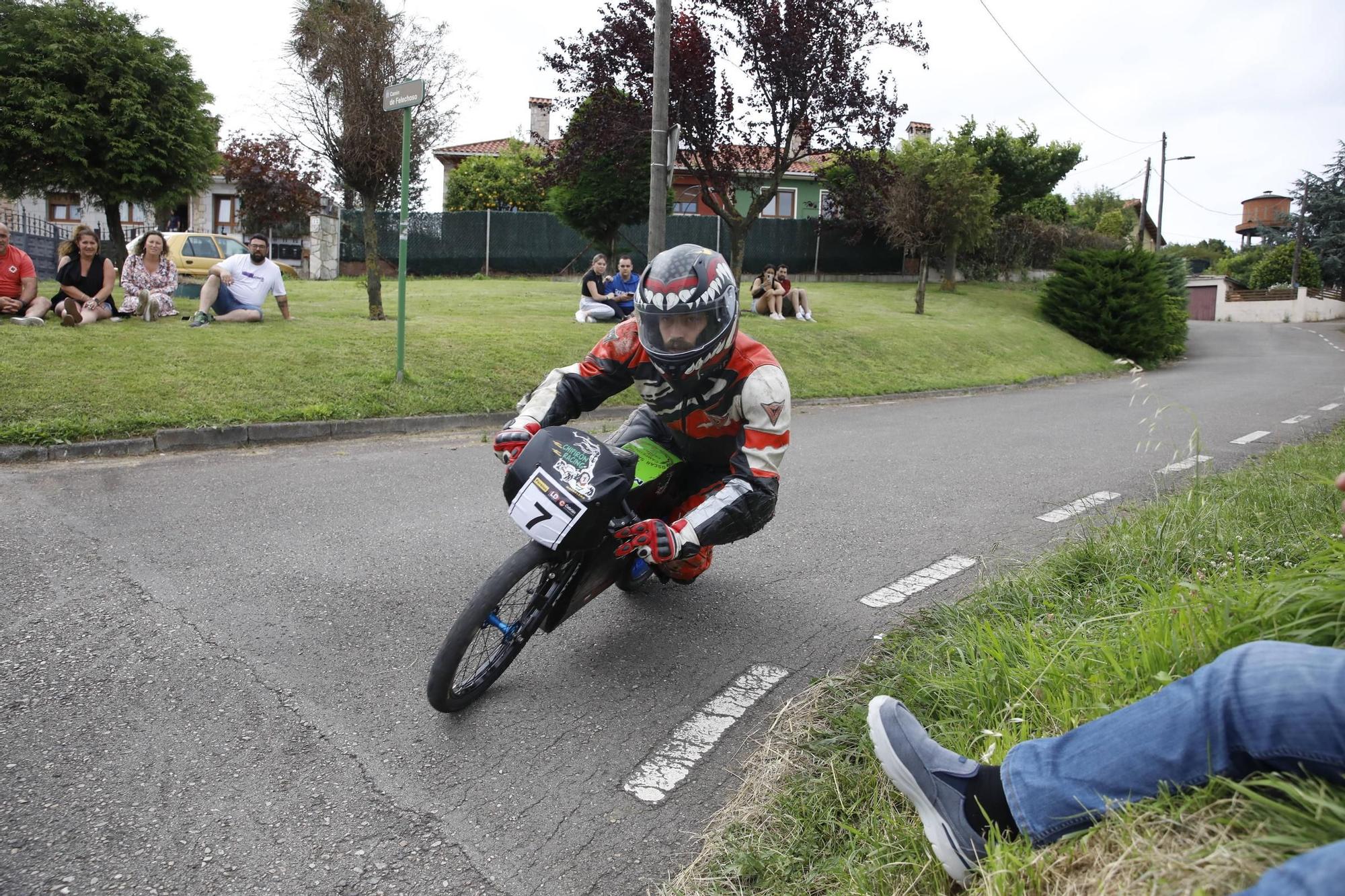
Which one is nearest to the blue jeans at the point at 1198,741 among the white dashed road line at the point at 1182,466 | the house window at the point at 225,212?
the white dashed road line at the point at 1182,466

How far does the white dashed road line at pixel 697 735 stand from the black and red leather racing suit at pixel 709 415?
564 mm

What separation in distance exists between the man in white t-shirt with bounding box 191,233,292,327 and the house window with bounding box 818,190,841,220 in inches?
875

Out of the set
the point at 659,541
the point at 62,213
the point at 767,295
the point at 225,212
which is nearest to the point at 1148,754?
the point at 659,541

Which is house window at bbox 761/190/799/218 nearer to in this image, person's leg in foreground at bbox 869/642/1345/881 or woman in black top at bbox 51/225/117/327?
woman in black top at bbox 51/225/117/327

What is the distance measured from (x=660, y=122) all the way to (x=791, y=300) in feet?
26.4

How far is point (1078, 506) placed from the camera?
6.64 meters

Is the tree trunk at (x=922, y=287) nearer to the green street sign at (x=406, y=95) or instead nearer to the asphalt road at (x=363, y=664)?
the green street sign at (x=406, y=95)

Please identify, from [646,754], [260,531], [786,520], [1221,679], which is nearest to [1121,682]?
[1221,679]

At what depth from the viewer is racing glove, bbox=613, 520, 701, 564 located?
3.45 meters

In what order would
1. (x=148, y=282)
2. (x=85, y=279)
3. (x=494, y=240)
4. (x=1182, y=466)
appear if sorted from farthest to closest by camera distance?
(x=494, y=240)
(x=148, y=282)
(x=85, y=279)
(x=1182, y=466)

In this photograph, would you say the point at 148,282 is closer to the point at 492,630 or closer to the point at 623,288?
the point at 623,288

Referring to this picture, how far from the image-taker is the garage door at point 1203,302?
49.5 metres

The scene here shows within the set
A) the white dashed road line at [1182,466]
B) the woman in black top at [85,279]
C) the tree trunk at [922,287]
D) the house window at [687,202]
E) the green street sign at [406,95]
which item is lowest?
the white dashed road line at [1182,466]

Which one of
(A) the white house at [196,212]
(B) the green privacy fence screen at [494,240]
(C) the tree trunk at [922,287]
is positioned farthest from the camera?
(A) the white house at [196,212]
